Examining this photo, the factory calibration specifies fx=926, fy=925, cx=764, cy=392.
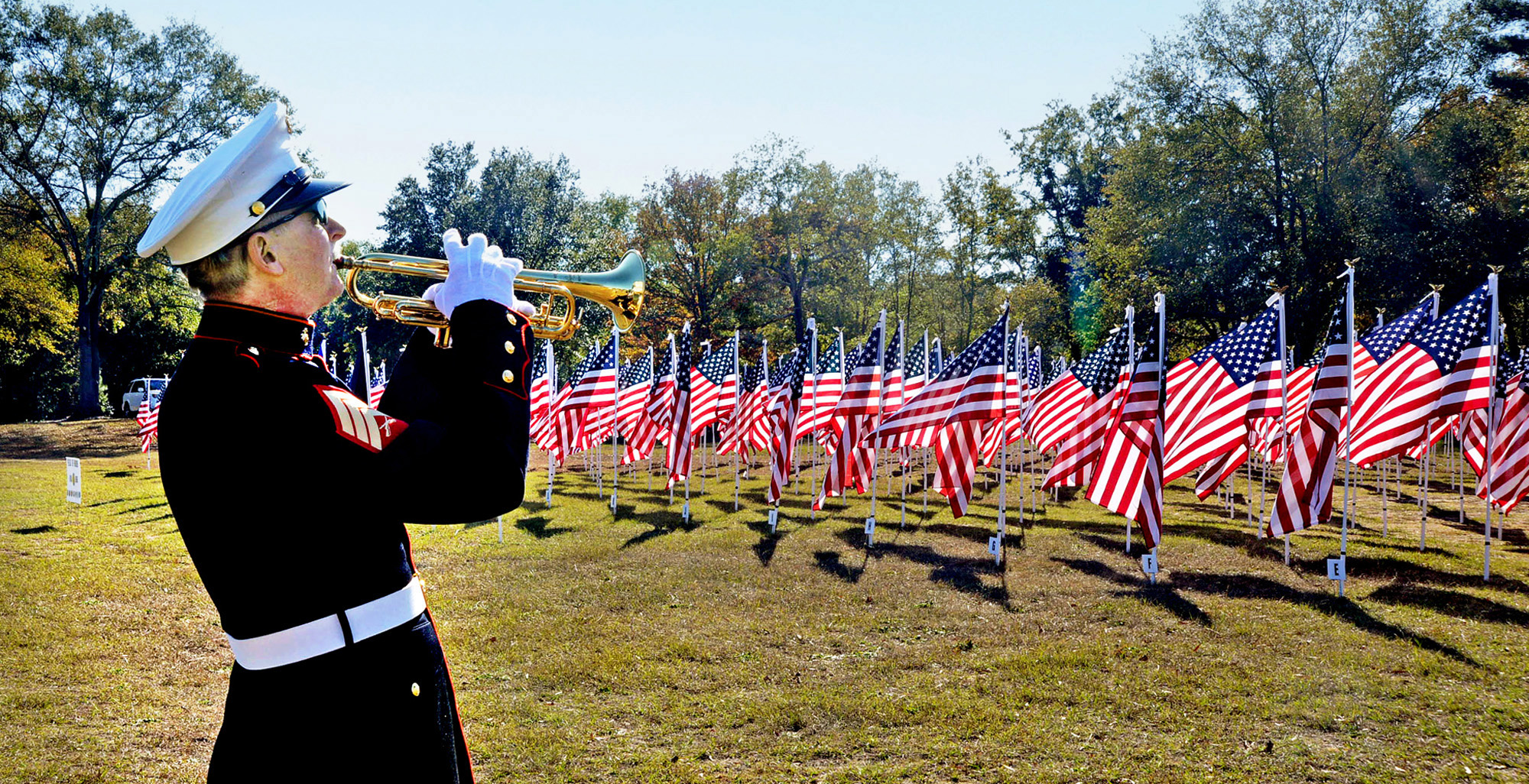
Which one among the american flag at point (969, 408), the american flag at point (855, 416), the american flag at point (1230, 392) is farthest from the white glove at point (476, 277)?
the american flag at point (855, 416)

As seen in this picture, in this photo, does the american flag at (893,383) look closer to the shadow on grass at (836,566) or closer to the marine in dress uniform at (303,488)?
the shadow on grass at (836,566)

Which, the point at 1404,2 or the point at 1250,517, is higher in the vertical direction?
the point at 1404,2

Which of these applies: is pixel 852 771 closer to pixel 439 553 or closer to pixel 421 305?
pixel 421 305

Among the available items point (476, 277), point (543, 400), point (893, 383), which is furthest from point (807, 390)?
point (476, 277)

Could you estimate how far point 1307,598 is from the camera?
10.6 m

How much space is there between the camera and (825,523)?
55.6 feet

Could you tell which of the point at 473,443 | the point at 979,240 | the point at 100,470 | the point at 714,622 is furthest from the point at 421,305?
the point at 979,240

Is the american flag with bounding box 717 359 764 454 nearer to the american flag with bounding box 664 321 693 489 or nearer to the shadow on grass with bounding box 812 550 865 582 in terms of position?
the american flag with bounding box 664 321 693 489

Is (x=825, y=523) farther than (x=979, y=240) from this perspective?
No

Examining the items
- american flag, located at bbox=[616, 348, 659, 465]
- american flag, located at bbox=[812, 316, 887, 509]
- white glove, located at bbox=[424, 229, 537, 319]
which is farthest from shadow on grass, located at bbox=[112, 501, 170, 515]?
white glove, located at bbox=[424, 229, 537, 319]

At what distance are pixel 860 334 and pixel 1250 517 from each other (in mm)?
37355

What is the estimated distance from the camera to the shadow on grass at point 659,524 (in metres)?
15.2

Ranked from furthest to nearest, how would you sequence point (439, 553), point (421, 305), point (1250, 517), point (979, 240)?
point (979, 240) → point (1250, 517) → point (439, 553) → point (421, 305)

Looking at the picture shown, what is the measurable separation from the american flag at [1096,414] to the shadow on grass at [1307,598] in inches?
93.9
